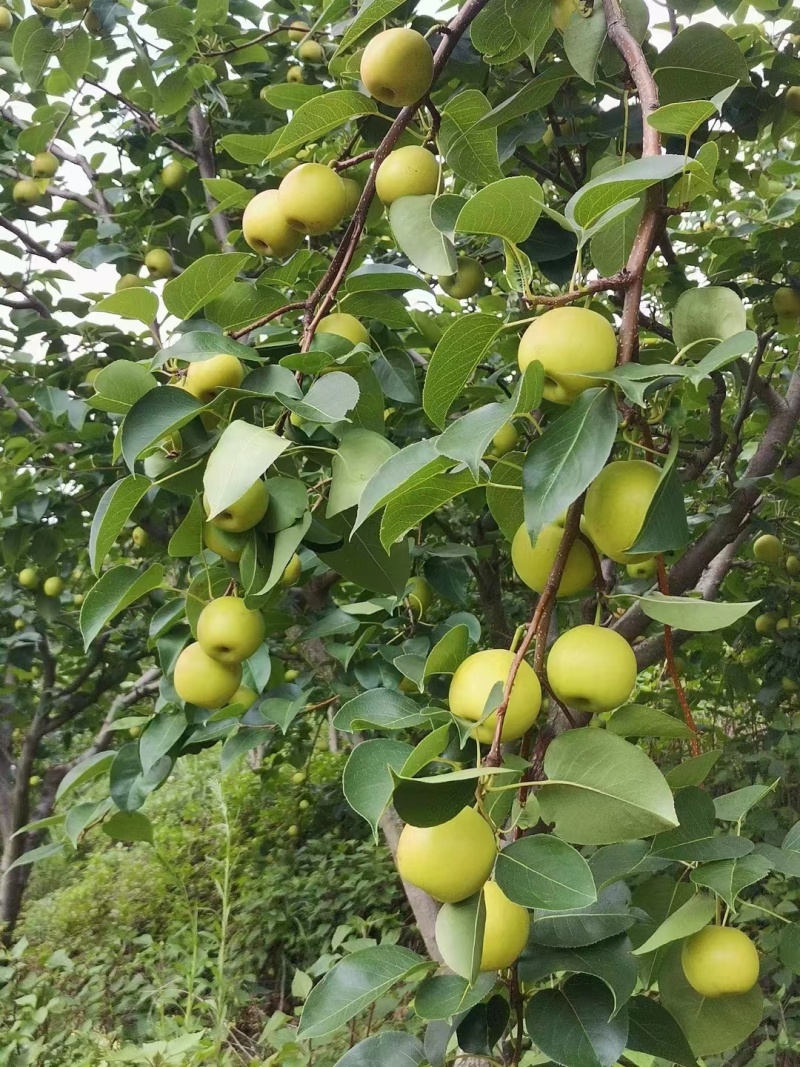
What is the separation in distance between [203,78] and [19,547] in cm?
138

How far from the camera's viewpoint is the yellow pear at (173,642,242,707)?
884 mm

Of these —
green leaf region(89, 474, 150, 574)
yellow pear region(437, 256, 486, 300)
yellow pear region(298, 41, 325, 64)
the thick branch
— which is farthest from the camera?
the thick branch

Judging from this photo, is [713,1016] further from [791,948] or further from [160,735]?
[160,735]

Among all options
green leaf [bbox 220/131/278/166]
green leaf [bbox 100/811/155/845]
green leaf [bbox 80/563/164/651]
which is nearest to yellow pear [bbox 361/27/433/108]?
green leaf [bbox 220/131/278/166]

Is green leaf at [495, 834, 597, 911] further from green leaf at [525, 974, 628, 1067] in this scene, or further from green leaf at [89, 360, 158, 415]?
green leaf at [89, 360, 158, 415]

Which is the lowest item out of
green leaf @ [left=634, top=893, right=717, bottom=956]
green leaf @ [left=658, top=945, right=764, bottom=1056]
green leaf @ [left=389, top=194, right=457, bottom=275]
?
green leaf @ [left=658, top=945, right=764, bottom=1056]

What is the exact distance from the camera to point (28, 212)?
8.10 ft

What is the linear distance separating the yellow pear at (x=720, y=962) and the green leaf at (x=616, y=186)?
598mm

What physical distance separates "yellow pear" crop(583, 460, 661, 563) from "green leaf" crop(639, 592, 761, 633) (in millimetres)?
38

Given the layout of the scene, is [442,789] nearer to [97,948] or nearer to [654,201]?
[654,201]

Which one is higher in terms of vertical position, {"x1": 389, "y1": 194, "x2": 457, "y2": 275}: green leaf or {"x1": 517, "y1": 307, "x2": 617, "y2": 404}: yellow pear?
{"x1": 389, "y1": 194, "x2": 457, "y2": 275}: green leaf

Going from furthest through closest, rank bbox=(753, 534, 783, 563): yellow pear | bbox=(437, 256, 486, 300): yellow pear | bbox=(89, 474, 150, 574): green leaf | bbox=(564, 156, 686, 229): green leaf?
bbox=(753, 534, 783, 563): yellow pear, bbox=(437, 256, 486, 300): yellow pear, bbox=(89, 474, 150, 574): green leaf, bbox=(564, 156, 686, 229): green leaf

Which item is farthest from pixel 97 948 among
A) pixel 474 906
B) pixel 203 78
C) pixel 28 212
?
pixel 474 906

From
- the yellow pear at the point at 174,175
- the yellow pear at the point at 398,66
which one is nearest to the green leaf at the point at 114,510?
the yellow pear at the point at 398,66
